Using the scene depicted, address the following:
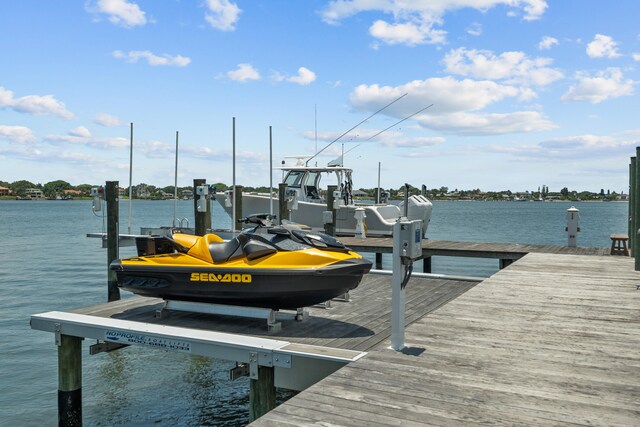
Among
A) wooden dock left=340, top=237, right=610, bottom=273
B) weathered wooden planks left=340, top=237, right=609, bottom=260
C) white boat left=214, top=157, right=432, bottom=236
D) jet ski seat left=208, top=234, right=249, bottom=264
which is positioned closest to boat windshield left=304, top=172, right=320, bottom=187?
white boat left=214, top=157, right=432, bottom=236

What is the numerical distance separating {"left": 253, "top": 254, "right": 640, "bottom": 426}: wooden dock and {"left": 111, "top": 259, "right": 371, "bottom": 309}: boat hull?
98 cm

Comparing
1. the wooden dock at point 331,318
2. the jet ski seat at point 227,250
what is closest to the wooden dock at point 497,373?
the wooden dock at point 331,318

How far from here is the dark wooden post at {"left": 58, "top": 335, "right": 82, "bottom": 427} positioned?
643 cm

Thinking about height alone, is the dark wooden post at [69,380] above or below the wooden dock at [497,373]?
below

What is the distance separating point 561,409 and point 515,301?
3459 mm

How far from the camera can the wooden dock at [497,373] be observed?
328 centimetres

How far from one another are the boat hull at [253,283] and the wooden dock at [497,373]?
0.98m

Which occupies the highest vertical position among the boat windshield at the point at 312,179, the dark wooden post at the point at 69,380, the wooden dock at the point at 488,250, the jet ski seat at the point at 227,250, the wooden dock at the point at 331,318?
the boat windshield at the point at 312,179

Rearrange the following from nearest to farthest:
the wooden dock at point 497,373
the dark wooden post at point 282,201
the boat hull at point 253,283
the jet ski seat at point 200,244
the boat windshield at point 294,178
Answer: the wooden dock at point 497,373
the boat hull at point 253,283
the jet ski seat at point 200,244
the dark wooden post at point 282,201
the boat windshield at point 294,178

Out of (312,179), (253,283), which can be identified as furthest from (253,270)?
(312,179)

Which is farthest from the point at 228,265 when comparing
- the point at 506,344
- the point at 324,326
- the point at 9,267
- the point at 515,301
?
the point at 9,267

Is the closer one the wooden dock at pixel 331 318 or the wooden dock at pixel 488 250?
the wooden dock at pixel 331 318

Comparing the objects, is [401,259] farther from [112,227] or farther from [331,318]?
[112,227]

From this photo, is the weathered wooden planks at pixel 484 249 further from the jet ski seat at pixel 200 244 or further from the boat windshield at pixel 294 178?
the jet ski seat at pixel 200 244
